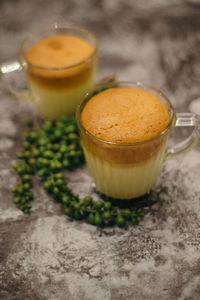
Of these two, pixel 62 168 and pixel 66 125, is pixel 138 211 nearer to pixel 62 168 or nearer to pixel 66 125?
pixel 62 168

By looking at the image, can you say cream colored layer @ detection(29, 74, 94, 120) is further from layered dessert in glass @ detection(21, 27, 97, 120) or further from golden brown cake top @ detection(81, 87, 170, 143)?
golden brown cake top @ detection(81, 87, 170, 143)

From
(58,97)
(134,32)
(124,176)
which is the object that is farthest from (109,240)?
(134,32)

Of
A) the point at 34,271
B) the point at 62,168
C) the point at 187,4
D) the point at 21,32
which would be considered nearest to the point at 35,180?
the point at 62,168

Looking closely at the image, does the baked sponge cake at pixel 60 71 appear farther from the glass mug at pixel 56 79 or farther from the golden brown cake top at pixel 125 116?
the golden brown cake top at pixel 125 116

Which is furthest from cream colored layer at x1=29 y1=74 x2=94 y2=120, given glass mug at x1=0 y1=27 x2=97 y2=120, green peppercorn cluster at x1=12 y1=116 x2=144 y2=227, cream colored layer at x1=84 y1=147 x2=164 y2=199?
cream colored layer at x1=84 y1=147 x2=164 y2=199

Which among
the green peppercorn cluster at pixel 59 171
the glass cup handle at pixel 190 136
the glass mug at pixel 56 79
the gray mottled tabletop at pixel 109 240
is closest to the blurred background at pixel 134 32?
the gray mottled tabletop at pixel 109 240

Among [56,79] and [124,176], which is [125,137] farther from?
[56,79]
